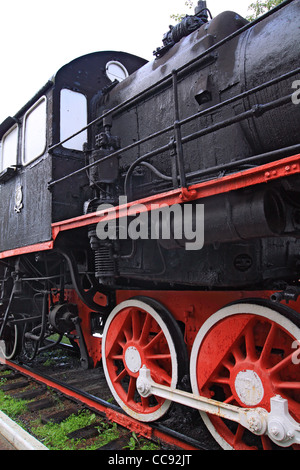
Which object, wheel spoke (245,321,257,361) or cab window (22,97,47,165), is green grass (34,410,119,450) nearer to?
wheel spoke (245,321,257,361)

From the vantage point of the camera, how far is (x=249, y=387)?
245 centimetres

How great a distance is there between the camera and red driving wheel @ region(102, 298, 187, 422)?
3.07m

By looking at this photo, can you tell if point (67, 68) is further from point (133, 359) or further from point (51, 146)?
point (133, 359)

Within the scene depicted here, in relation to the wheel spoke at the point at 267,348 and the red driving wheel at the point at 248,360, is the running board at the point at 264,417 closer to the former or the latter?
the red driving wheel at the point at 248,360

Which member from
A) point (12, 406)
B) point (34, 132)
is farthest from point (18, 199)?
point (12, 406)

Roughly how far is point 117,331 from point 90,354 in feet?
3.27

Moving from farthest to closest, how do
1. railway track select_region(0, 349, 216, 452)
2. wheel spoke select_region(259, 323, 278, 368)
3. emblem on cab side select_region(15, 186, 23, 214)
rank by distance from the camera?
emblem on cab side select_region(15, 186, 23, 214) → railway track select_region(0, 349, 216, 452) → wheel spoke select_region(259, 323, 278, 368)

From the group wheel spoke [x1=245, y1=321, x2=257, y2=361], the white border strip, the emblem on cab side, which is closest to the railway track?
the white border strip

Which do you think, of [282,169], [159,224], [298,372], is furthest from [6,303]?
[282,169]

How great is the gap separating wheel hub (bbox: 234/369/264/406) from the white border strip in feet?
5.13

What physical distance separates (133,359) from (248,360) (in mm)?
1237
